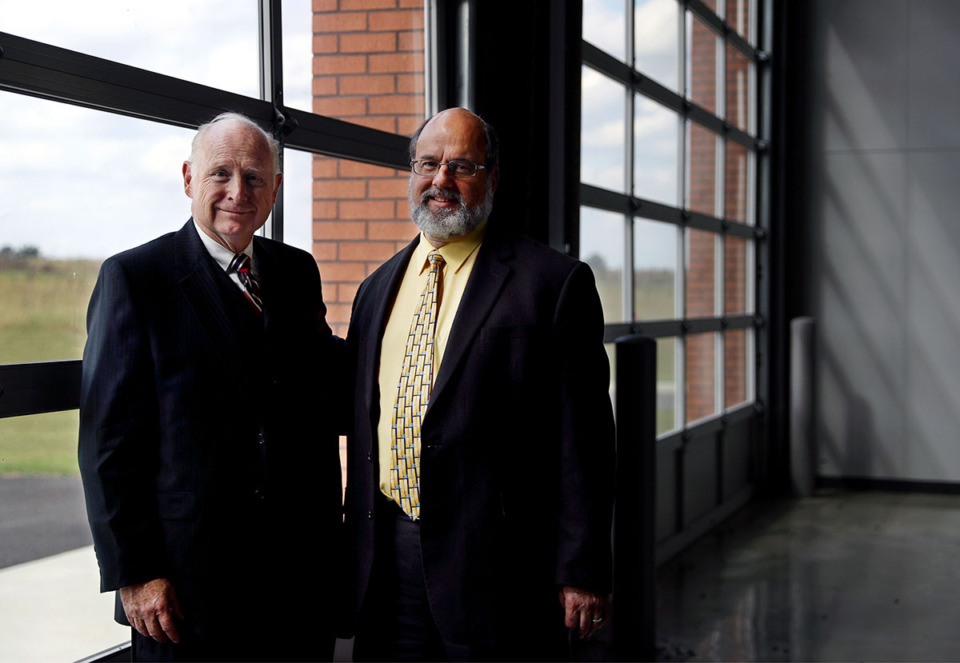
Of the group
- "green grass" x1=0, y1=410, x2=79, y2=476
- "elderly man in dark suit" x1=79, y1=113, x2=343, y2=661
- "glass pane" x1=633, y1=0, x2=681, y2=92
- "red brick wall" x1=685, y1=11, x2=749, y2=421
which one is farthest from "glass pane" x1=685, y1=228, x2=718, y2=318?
"green grass" x1=0, y1=410, x2=79, y2=476

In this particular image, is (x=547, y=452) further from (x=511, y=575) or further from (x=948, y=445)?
(x=948, y=445)

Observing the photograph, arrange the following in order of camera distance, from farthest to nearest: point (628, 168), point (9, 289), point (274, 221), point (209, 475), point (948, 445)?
1. point (948, 445)
2. point (628, 168)
3. point (274, 221)
4. point (9, 289)
5. point (209, 475)

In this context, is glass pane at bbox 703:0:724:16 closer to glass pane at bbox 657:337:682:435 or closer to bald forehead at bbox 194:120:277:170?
glass pane at bbox 657:337:682:435

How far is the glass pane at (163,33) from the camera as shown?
2.06 metres

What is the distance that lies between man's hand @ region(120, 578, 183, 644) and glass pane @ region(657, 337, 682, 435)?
425 cm

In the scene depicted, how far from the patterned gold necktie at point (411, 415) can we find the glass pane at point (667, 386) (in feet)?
12.3

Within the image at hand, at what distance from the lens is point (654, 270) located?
19.1ft

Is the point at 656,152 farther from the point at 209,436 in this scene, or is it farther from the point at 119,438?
the point at 119,438

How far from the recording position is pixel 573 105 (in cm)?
414

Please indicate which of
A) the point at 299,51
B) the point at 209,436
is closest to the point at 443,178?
the point at 209,436

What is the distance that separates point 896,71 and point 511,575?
6.96 metres

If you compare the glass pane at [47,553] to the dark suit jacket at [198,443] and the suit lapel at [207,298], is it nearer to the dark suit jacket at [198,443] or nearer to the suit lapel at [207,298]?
the dark suit jacket at [198,443]

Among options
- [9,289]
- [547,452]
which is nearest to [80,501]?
[9,289]

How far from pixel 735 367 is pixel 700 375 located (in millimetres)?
995
